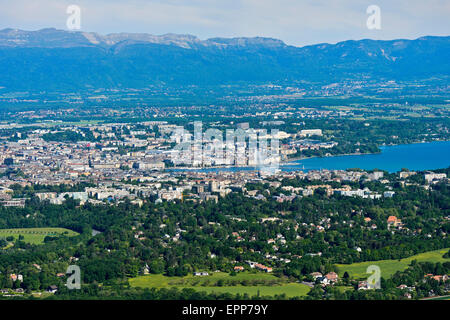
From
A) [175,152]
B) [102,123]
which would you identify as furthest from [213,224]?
[102,123]

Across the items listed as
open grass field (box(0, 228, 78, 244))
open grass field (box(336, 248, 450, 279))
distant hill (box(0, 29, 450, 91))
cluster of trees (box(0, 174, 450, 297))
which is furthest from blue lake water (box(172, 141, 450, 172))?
distant hill (box(0, 29, 450, 91))

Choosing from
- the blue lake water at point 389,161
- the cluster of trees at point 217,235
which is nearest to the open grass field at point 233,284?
the cluster of trees at point 217,235

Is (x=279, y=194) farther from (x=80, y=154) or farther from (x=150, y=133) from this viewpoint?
(x=150, y=133)

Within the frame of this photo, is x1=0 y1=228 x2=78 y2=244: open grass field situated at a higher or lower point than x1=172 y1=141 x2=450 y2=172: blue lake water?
higher

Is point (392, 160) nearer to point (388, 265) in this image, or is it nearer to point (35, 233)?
point (35, 233)

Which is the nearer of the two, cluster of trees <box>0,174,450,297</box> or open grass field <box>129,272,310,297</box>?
open grass field <box>129,272,310,297</box>

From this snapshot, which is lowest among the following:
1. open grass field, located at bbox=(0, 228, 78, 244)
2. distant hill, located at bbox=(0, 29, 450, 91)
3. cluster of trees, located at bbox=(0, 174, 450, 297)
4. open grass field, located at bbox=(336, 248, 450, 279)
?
open grass field, located at bbox=(0, 228, 78, 244)

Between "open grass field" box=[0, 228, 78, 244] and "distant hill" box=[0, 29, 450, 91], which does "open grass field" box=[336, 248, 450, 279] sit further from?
"distant hill" box=[0, 29, 450, 91]

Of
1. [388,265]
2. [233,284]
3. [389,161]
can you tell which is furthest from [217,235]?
[389,161]
